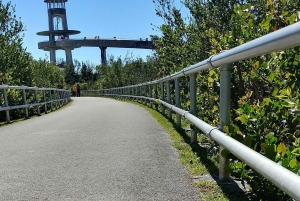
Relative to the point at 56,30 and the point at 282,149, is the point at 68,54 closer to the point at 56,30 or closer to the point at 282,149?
the point at 56,30

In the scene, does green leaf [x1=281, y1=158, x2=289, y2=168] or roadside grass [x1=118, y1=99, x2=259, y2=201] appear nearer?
green leaf [x1=281, y1=158, x2=289, y2=168]

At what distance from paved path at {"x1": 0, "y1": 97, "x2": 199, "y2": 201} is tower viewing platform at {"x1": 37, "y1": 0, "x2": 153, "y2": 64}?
215ft

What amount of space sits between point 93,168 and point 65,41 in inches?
3187

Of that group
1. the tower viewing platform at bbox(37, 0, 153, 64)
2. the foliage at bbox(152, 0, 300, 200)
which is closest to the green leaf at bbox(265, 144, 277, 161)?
the foliage at bbox(152, 0, 300, 200)

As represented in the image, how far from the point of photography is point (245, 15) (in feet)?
10.4

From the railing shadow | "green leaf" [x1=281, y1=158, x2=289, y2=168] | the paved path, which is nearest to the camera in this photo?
"green leaf" [x1=281, y1=158, x2=289, y2=168]

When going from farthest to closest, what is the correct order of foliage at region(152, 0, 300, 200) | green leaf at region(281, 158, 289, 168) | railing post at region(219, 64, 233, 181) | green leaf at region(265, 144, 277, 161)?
railing post at region(219, 64, 233, 181), foliage at region(152, 0, 300, 200), green leaf at region(265, 144, 277, 161), green leaf at region(281, 158, 289, 168)

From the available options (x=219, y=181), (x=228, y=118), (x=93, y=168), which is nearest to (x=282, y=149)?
(x=228, y=118)

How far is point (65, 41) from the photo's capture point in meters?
81.1

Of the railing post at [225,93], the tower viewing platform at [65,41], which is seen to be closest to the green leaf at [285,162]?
the railing post at [225,93]

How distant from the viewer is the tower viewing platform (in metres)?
76.1

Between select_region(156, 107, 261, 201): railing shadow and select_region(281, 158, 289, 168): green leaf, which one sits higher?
select_region(281, 158, 289, 168): green leaf

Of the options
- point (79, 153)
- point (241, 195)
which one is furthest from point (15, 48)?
point (241, 195)

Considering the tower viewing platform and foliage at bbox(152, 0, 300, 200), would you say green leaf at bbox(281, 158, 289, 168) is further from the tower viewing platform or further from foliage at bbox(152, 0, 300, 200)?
the tower viewing platform
